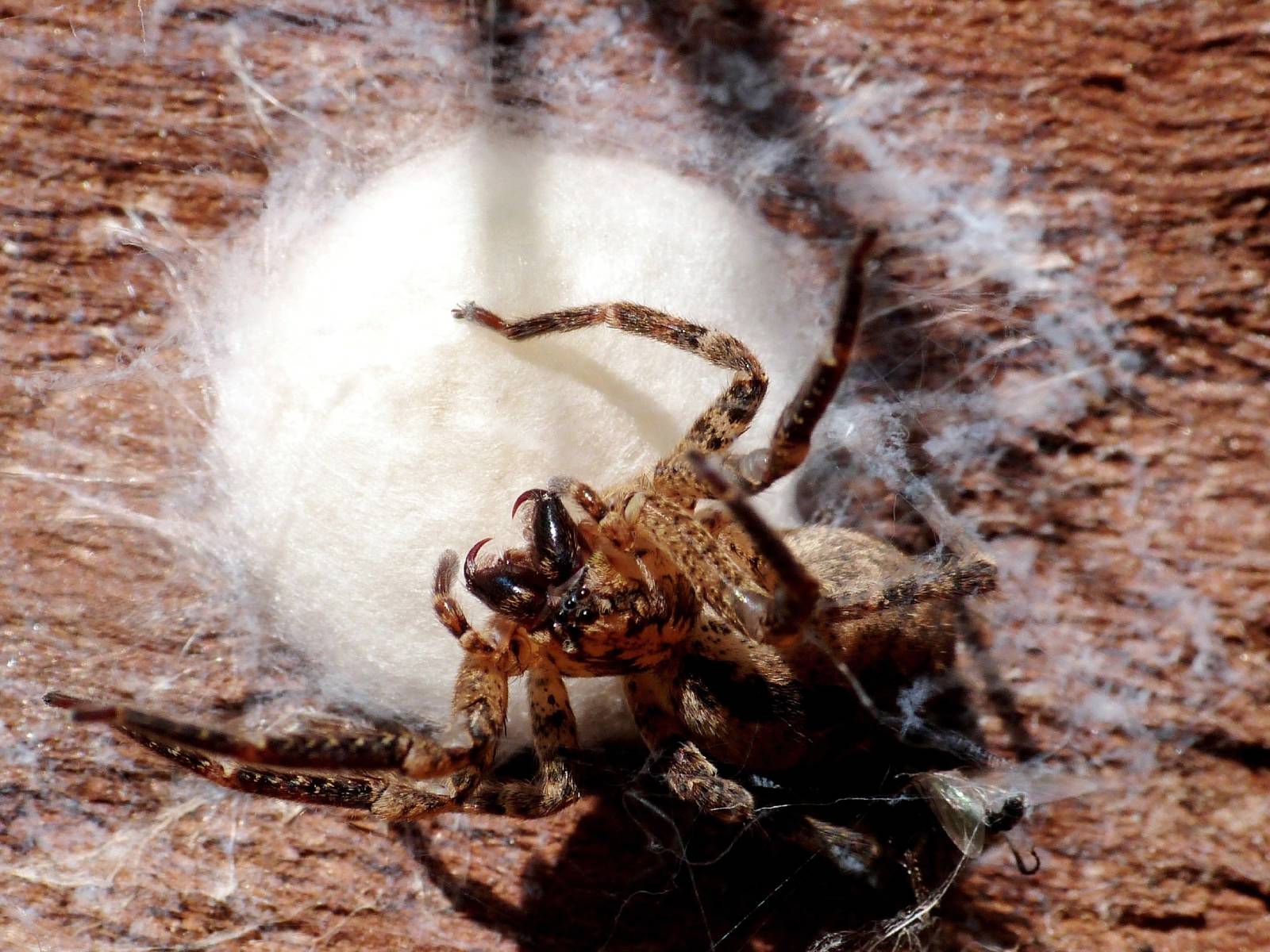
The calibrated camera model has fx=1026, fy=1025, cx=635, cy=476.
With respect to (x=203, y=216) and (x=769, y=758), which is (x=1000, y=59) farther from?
(x=203, y=216)

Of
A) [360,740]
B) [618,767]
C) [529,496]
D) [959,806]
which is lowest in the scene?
[618,767]

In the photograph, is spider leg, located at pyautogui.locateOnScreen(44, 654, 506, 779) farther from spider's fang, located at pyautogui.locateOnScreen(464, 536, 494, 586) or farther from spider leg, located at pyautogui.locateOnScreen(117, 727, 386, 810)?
spider's fang, located at pyautogui.locateOnScreen(464, 536, 494, 586)

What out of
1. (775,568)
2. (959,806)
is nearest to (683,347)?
(775,568)

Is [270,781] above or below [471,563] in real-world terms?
below

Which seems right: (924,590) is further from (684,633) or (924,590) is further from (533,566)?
(533,566)

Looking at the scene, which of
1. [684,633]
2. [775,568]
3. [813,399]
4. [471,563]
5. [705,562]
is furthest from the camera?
[684,633]

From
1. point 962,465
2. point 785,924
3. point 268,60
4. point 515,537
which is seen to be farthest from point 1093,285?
point 268,60

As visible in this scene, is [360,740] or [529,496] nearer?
[360,740]

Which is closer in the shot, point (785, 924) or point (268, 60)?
point (785, 924)
